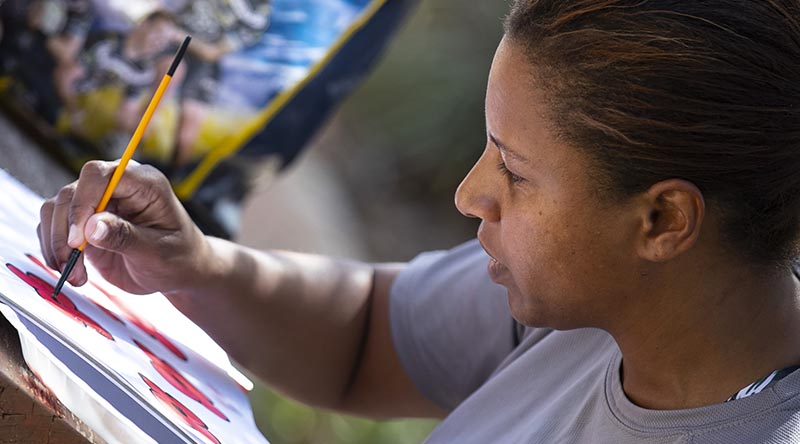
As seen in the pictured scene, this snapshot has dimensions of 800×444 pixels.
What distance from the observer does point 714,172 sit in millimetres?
815

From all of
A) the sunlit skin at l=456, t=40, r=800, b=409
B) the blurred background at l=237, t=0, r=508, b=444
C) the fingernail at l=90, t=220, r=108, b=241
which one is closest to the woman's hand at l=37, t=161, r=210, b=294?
the fingernail at l=90, t=220, r=108, b=241

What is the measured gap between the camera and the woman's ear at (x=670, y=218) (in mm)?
819

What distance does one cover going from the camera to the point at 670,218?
0.83 m

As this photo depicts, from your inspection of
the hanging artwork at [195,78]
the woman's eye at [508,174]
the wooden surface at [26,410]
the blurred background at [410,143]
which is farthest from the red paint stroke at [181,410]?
the blurred background at [410,143]

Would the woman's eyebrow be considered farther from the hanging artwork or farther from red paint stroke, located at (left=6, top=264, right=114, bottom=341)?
the hanging artwork

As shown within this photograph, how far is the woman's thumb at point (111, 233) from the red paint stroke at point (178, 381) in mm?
94

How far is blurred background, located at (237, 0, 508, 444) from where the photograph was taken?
12.8 ft

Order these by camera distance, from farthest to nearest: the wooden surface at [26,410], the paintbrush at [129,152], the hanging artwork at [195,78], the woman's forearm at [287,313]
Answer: the hanging artwork at [195,78] → the woman's forearm at [287,313] → the paintbrush at [129,152] → the wooden surface at [26,410]

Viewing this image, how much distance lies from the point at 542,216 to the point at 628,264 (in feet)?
0.26

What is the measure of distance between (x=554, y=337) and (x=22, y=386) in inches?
22.3

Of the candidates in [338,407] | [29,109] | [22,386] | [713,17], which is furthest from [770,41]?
[29,109]

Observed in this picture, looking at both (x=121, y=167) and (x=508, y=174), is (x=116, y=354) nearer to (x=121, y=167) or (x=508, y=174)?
(x=121, y=167)

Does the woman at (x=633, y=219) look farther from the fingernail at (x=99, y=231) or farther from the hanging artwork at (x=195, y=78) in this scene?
the hanging artwork at (x=195, y=78)

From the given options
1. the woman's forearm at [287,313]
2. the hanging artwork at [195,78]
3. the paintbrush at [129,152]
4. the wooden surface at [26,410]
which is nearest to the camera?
the wooden surface at [26,410]
